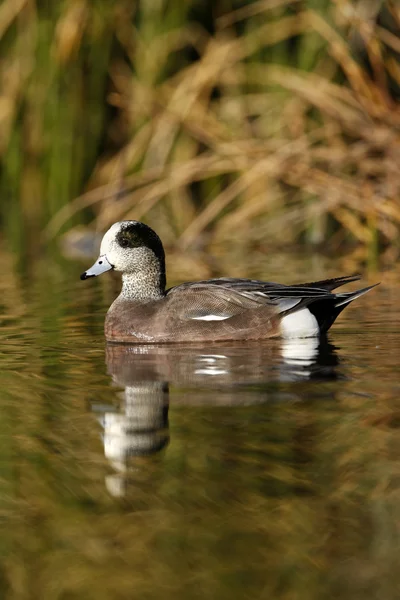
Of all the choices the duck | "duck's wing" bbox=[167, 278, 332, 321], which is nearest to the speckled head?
the duck

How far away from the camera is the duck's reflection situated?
4.06m

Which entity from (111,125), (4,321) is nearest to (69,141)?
(111,125)

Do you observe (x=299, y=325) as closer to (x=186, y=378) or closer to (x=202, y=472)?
(x=186, y=378)

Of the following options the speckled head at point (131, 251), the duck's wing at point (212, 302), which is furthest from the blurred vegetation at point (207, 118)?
the duck's wing at point (212, 302)

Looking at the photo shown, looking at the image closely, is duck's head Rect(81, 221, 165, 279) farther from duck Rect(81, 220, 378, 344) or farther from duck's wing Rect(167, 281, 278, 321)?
duck's wing Rect(167, 281, 278, 321)

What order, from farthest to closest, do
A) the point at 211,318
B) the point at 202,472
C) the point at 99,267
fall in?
the point at 99,267 → the point at 211,318 → the point at 202,472

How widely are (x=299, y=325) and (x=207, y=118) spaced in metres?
3.93

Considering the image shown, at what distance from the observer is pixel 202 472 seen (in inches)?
142

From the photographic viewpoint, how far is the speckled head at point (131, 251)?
6723 millimetres

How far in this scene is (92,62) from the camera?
11.9 metres

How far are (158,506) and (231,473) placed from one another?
357mm

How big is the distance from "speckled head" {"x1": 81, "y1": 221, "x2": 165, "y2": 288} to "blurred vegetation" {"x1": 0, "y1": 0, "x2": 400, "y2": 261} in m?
2.51

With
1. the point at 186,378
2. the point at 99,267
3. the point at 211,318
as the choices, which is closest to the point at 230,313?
the point at 211,318

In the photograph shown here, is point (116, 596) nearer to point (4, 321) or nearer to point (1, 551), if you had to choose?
point (1, 551)
